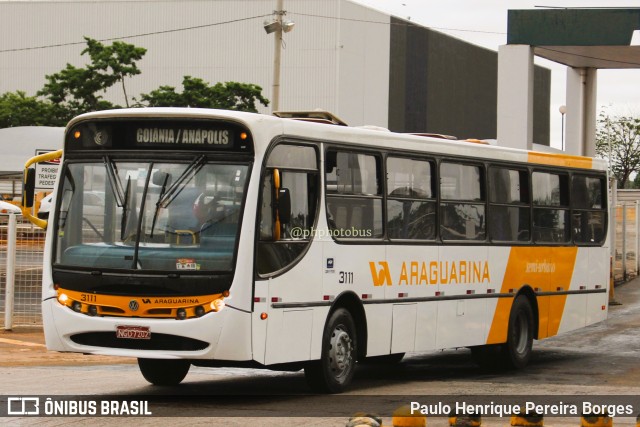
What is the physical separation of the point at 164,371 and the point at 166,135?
297cm

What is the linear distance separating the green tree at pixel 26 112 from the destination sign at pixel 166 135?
228ft

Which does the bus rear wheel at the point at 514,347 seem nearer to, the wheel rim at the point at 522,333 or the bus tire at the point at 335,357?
the wheel rim at the point at 522,333

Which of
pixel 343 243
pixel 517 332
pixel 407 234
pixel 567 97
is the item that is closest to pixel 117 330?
pixel 343 243

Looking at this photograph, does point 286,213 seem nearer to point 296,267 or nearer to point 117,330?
point 296,267

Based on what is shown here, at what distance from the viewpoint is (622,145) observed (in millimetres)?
86062

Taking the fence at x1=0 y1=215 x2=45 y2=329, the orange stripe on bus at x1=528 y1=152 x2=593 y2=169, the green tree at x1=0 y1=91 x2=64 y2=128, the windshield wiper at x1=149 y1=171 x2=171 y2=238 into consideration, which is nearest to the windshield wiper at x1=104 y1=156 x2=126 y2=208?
the windshield wiper at x1=149 y1=171 x2=171 y2=238

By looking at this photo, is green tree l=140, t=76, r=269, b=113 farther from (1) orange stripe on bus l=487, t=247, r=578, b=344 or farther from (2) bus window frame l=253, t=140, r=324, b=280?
(2) bus window frame l=253, t=140, r=324, b=280

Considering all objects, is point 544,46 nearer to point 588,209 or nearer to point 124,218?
point 588,209

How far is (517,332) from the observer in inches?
693

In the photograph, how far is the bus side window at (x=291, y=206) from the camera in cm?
1245

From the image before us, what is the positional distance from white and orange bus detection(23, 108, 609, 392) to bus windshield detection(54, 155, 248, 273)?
13 millimetres

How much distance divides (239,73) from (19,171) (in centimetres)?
2166

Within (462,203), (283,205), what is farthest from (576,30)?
(283,205)

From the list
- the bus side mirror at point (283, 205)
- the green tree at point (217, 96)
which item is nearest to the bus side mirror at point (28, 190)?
the bus side mirror at point (283, 205)
